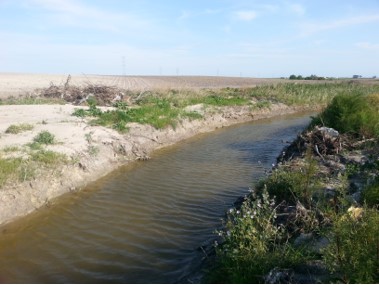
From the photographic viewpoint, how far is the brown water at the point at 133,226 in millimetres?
6021

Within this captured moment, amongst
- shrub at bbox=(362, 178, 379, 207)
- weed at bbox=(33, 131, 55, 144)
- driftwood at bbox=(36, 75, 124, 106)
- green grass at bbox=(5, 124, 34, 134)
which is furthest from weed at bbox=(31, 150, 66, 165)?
driftwood at bbox=(36, 75, 124, 106)

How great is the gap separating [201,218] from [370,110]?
763 centimetres

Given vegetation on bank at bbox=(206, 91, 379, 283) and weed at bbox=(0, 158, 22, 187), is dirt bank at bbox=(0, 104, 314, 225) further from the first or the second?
vegetation on bank at bbox=(206, 91, 379, 283)

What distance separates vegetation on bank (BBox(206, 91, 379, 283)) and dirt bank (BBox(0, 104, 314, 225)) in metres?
4.79

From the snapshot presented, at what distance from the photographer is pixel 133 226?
7.65m

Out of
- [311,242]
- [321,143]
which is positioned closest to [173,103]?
[321,143]

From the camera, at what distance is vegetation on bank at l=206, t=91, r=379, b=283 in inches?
153

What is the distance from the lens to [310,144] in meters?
10.8

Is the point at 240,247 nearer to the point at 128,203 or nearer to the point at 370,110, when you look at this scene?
the point at 128,203

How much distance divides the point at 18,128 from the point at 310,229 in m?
9.90

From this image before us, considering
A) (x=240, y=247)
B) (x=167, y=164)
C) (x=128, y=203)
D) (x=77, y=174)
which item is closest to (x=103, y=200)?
(x=128, y=203)

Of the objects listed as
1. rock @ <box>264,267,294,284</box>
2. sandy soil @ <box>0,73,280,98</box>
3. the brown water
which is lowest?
the brown water

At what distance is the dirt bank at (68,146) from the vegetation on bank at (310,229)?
15.7 feet

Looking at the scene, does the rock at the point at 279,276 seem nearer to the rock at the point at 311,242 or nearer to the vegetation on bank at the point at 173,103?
the rock at the point at 311,242
